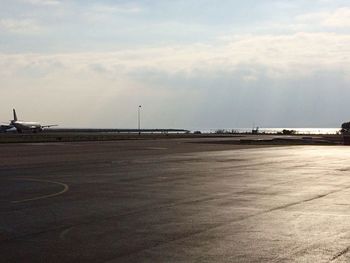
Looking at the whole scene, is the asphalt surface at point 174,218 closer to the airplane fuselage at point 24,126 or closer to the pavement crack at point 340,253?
the pavement crack at point 340,253

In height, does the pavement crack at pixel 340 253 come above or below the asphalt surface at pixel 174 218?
below

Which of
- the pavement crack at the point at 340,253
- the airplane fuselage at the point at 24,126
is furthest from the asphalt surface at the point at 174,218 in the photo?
the airplane fuselage at the point at 24,126

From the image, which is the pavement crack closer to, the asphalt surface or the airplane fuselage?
the asphalt surface

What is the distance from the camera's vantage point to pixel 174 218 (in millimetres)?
12102

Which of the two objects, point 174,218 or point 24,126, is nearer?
point 174,218

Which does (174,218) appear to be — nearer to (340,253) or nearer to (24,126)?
(340,253)

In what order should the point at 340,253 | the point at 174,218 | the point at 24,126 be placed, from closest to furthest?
the point at 340,253, the point at 174,218, the point at 24,126

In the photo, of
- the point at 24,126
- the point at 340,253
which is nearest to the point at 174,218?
the point at 340,253

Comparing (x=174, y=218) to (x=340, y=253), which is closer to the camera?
(x=340, y=253)

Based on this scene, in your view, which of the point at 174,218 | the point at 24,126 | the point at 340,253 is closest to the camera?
the point at 340,253

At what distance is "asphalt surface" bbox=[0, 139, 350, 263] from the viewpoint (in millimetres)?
8875

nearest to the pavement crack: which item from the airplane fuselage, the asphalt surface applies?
the asphalt surface

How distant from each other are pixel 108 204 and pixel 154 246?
206 inches

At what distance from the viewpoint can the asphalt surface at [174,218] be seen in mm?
8875
